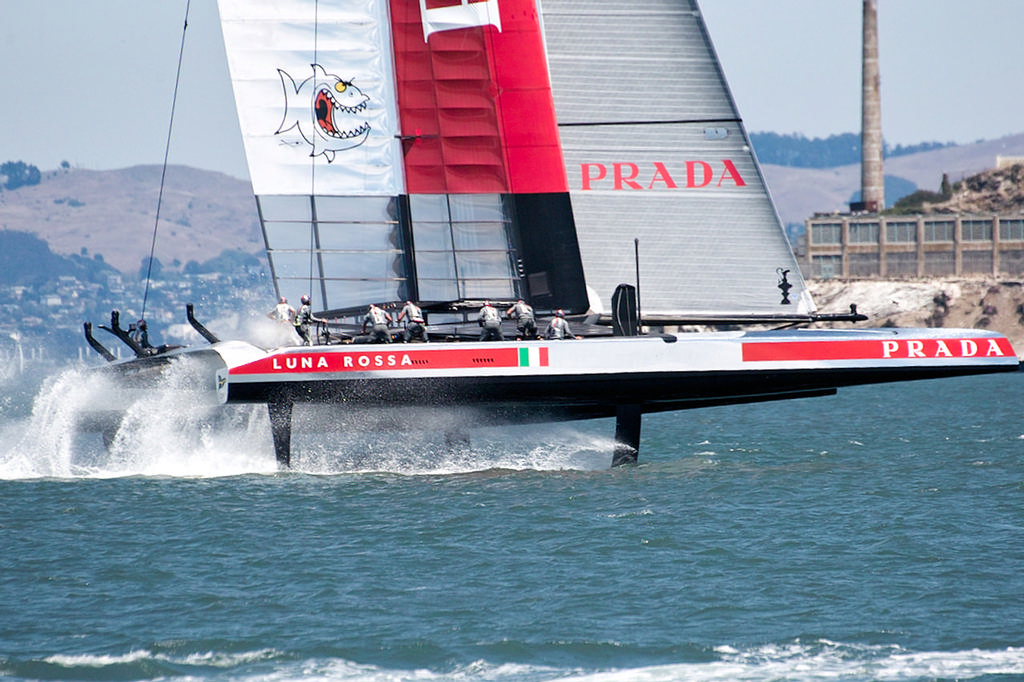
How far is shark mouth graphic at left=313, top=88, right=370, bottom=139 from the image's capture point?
19.7 m

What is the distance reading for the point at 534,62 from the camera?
1941 centimetres

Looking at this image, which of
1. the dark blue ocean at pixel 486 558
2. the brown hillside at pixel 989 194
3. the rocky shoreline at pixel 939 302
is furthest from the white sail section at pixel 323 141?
the brown hillside at pixel 989 194

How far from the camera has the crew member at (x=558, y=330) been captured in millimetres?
18344

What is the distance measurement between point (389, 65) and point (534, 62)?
2.20 metres

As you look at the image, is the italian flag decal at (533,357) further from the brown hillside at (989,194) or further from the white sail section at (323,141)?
the brown hillside at (989,194)

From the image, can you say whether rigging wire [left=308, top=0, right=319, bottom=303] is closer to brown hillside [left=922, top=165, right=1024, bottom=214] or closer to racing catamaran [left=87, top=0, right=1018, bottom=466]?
racing catamaran [left=87, top=0, right=1018, bottom=466]

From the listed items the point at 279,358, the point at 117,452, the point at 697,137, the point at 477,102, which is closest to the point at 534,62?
the point at 477,102

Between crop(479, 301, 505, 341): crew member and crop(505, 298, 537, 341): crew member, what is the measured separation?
28 centimetres

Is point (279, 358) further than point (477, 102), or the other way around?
point (477, 102)

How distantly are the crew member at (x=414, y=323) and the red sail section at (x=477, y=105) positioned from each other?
1.98m

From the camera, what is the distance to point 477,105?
19.8m

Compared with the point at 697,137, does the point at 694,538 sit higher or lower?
lower

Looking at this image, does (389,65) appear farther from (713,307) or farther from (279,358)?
(713,307)

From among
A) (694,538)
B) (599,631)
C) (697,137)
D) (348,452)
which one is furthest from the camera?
(348,452)
